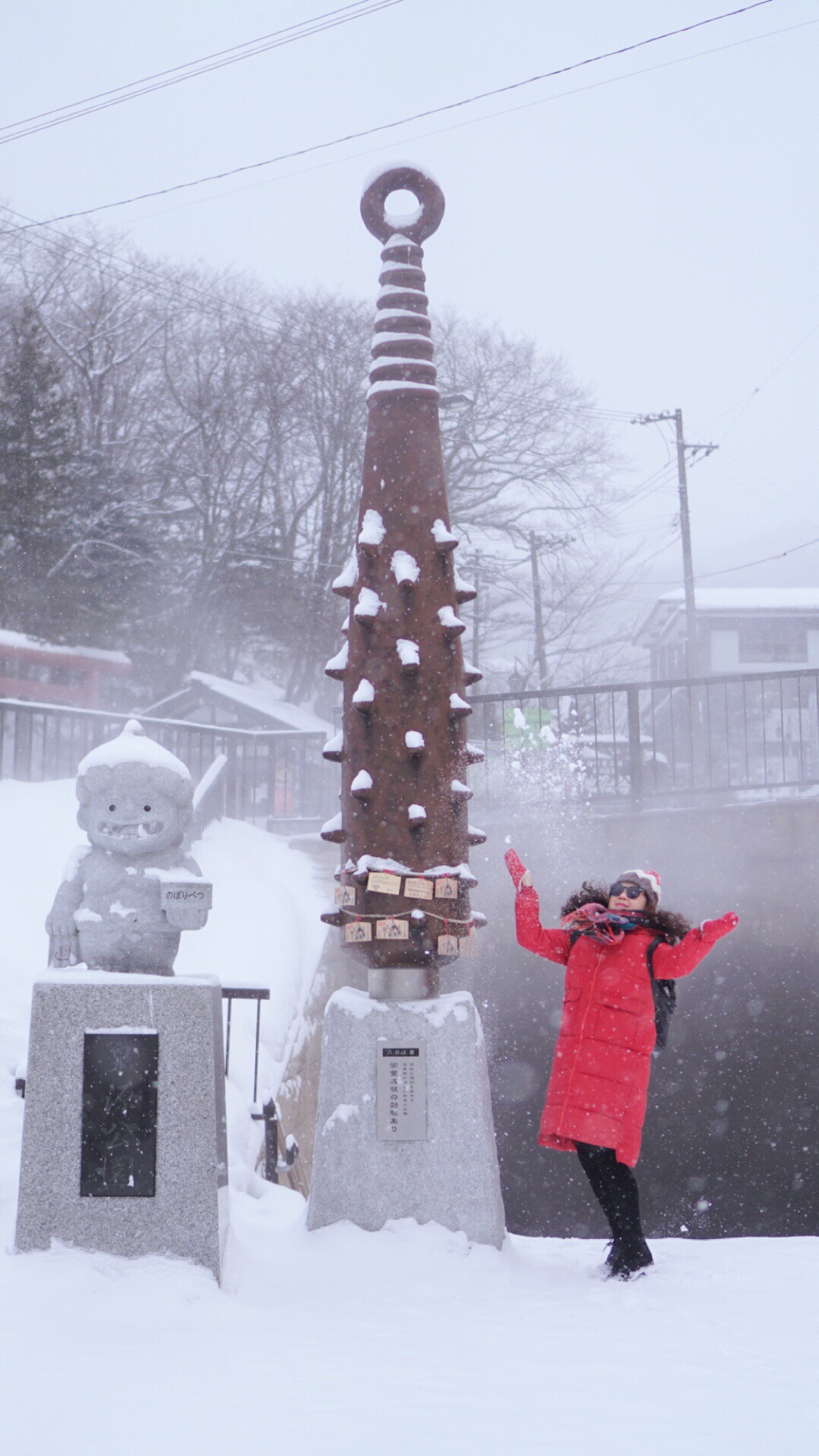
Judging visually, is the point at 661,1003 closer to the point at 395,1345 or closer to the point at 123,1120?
the point at 395,1345

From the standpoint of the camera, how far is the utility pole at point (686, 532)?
25.8 m

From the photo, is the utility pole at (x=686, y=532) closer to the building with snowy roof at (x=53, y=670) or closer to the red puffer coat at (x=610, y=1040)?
the building with snowy roof at (x=53, y=670)

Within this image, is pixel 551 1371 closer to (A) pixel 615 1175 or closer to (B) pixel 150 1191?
(A) pixel 615 1175

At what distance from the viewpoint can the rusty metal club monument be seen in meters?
4.17

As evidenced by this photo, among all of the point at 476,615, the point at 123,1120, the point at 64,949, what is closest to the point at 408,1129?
the point at 123,1120

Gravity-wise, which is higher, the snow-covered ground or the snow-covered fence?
the snow-covered fence

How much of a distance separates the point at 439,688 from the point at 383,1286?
2.18 meters

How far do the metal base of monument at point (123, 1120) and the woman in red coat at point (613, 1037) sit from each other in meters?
1.24

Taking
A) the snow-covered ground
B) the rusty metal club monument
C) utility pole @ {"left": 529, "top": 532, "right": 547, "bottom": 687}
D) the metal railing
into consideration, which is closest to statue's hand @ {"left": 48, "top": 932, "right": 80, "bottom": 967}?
the snow-covered ground

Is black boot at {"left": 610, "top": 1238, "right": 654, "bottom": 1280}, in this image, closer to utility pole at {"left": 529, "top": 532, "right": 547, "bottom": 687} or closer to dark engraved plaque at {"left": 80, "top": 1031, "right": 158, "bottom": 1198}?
dark engraved plaque at {"left": 80, "top": 1031, "right": 158, "bottom": 1198}

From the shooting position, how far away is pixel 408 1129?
4.16 m

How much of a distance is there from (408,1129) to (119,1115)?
1.07 meters

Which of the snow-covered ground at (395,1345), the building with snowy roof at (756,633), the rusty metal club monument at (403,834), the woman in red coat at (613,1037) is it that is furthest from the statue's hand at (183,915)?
the building with snowy roof at (756,633)

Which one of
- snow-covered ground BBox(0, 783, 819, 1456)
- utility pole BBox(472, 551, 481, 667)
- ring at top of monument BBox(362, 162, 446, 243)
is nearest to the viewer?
snow-covered ground BBox(0, 783, 819, 1456)
